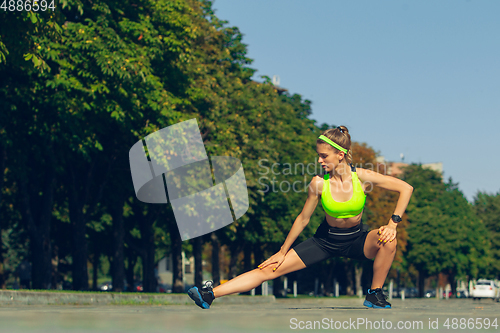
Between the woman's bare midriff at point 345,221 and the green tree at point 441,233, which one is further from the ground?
the green tree at point 441,233

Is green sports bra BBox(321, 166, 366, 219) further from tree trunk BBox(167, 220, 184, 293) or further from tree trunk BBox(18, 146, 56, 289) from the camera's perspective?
tree trunk BBox(167, 220, 184, 293)

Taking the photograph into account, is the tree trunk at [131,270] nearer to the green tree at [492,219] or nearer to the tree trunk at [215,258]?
the tree trunk at [215,258]

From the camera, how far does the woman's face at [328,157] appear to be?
5.09m

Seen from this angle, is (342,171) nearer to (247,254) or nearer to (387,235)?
(387,235)

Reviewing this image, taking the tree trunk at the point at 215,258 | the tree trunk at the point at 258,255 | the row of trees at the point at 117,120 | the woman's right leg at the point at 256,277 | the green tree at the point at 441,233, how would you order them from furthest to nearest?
the green tree at the point at 441,233
the tree trunk at the point at 258,255
the tree trunk at the point at 215,258
the row of trees at the point at 117,120
the woman's right leg at the point at 256,277

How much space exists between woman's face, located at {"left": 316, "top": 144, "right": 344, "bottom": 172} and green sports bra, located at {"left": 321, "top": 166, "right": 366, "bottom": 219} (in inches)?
5.7

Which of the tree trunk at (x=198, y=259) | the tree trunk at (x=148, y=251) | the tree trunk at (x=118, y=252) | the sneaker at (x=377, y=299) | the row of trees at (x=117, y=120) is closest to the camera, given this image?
the sneaker at (x=377, y=299)

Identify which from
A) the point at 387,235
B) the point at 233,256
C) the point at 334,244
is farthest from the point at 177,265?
the point at 387,235

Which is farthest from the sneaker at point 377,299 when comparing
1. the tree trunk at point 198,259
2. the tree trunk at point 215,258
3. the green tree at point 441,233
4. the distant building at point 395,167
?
the green tree at point 441,233

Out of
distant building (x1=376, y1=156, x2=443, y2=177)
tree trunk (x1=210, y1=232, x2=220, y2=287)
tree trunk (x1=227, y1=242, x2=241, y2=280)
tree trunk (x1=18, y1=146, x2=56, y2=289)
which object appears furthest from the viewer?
distant building (x1=376, y1=156, x2=443, y2=177)

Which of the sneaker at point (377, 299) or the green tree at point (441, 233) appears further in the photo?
the green tree at point (441, 233)

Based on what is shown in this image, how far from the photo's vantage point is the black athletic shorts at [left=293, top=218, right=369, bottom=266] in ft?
17.4

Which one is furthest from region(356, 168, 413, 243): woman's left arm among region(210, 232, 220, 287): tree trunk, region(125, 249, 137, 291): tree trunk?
region(125, 249, 137, 291): tree trunk

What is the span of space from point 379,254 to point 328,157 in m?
0.84
